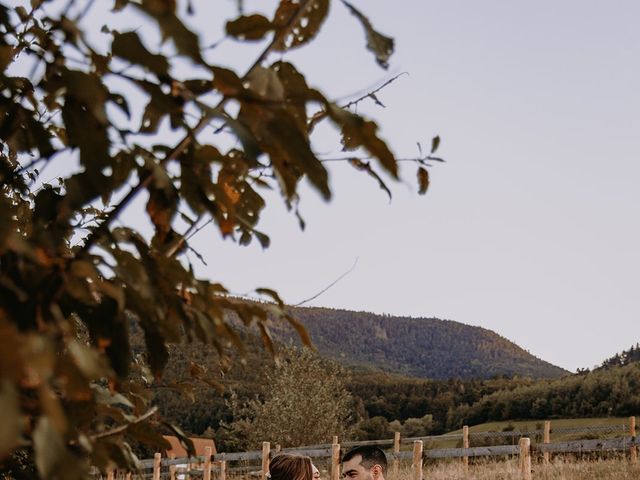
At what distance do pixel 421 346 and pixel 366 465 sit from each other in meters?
124

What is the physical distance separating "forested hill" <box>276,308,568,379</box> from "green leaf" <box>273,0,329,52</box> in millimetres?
114135

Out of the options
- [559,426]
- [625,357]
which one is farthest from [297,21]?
[625,357]

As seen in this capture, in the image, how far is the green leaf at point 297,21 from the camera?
1250mm

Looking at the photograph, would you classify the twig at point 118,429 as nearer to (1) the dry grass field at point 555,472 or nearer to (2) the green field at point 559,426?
(1) the dry grass field at point 555,472

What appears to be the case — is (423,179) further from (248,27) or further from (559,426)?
(559,426)

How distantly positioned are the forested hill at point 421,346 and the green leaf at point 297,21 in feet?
374

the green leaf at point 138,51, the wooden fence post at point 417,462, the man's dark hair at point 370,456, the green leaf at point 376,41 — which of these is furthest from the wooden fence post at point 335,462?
the green leaf at point 138,51

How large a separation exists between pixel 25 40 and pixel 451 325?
13610cm

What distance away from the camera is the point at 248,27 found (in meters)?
1.16

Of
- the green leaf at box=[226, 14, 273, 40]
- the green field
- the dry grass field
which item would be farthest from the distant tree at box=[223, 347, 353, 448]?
the green leaf at box=[226, 14, 273, 40]

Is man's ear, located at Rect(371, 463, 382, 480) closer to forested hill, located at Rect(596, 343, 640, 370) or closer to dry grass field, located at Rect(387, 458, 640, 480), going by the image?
dry grass field, located at Rect(387, 458, 640, 480)

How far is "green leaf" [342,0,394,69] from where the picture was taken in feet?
3.80

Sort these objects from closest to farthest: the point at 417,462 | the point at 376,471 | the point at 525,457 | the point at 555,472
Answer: the point at 376,471 → the point at 525,457 → the point at 417,462 → the point at 555,472

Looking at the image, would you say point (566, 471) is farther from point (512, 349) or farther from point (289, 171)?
point (512, 349)
